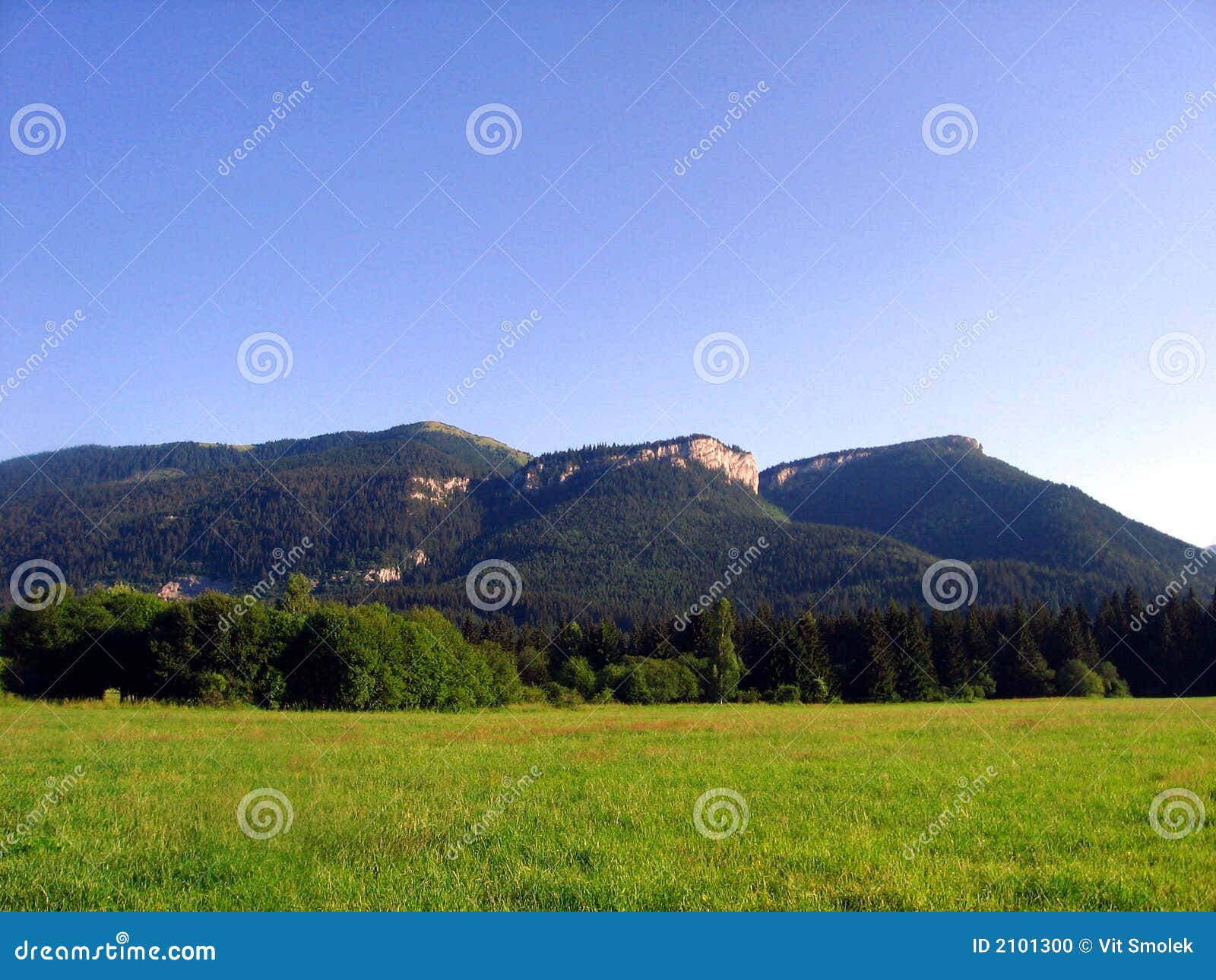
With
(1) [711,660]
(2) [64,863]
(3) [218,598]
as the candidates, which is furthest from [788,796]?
(1) [711,660]

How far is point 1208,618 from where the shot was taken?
3147 inches

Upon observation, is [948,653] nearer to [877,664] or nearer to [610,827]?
[877,664]

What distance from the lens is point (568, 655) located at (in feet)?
261

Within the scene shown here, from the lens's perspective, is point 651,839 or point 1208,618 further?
point 1208,618

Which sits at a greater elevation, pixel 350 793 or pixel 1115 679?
pixel 350 793

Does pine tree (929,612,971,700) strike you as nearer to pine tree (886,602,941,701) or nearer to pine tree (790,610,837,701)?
pine tree (886,602,941,701)

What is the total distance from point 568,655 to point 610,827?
6905 cm

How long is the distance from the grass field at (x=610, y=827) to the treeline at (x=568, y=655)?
28998mm

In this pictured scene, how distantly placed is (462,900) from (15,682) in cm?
5976

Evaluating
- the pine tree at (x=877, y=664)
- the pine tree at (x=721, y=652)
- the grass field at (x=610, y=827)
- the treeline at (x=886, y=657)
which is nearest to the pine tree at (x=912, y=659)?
the treeline at (x=886, y=657)

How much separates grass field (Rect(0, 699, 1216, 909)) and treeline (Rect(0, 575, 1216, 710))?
95.1 feet

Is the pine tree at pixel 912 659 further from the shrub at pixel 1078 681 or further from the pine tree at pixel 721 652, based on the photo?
the pine tree at pixel 721 652

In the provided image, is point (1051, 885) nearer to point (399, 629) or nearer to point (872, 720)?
point (872, 720)

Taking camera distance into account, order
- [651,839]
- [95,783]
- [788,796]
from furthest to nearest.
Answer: [95,783], [788,796], [651,839]
